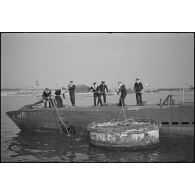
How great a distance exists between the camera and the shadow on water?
13.7m

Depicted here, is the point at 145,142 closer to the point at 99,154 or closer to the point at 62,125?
Result: the point at 99,154

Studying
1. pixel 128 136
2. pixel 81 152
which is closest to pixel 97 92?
pixel 81 152

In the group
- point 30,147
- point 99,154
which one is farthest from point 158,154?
point 30,147

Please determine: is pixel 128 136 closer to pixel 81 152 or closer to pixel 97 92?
pixel 81 152

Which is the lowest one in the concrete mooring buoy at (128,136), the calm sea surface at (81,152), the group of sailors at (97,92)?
the calm sea surface at (81,152)

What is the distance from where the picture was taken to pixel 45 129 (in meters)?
20.9

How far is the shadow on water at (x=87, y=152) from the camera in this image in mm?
13727

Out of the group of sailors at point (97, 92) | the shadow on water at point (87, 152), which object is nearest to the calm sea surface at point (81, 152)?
the shadow on water at point (87, 152)

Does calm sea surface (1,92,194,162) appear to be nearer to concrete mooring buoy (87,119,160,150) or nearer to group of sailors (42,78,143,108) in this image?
concrete mooring buoy (87,119,160,150)

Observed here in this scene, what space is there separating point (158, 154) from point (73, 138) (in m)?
6.82

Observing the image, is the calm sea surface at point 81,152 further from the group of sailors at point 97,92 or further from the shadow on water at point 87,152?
the group of sailors at point 97,92

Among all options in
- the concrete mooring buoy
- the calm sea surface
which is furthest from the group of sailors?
the concrete mooring buoy

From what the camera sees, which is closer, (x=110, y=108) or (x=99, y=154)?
(x=99, y=154)

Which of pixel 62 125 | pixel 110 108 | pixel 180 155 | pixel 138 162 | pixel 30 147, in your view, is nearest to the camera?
pixel 138 162
